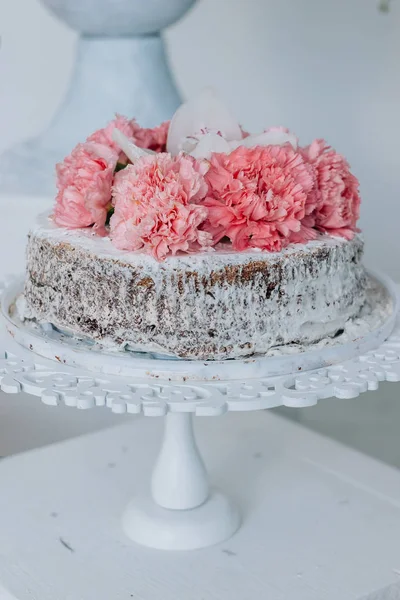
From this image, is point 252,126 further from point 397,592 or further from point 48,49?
point 397,592

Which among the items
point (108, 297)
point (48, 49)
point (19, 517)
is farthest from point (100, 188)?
point (48, 49)

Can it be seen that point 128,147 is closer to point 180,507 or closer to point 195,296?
point 195,296

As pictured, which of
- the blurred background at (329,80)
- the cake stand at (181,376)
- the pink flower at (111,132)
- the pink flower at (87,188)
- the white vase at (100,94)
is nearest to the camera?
the cake stand at (181,376)

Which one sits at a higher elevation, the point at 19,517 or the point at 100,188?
the point at 100,188

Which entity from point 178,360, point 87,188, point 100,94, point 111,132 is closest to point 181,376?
point 178,360

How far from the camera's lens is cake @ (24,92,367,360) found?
1.11 meters

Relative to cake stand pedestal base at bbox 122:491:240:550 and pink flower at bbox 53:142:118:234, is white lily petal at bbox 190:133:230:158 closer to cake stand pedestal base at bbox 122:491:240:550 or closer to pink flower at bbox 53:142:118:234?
pink flower at bbox 53:142:118:234

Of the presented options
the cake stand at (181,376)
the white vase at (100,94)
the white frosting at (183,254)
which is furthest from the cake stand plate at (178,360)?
the white vase at (100,94)

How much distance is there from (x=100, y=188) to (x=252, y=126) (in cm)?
112

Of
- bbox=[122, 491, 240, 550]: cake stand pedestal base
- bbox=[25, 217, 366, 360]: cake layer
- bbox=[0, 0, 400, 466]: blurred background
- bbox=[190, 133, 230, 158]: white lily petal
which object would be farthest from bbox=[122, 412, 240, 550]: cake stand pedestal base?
bbox=[0, 0, 400, 466]: blurred background

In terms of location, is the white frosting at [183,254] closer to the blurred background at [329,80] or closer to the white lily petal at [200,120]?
the white lily petal at [200,120]

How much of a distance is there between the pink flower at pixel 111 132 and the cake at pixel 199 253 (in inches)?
2.3

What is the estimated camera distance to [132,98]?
188 cm

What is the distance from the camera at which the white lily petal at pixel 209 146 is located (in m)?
1.24
